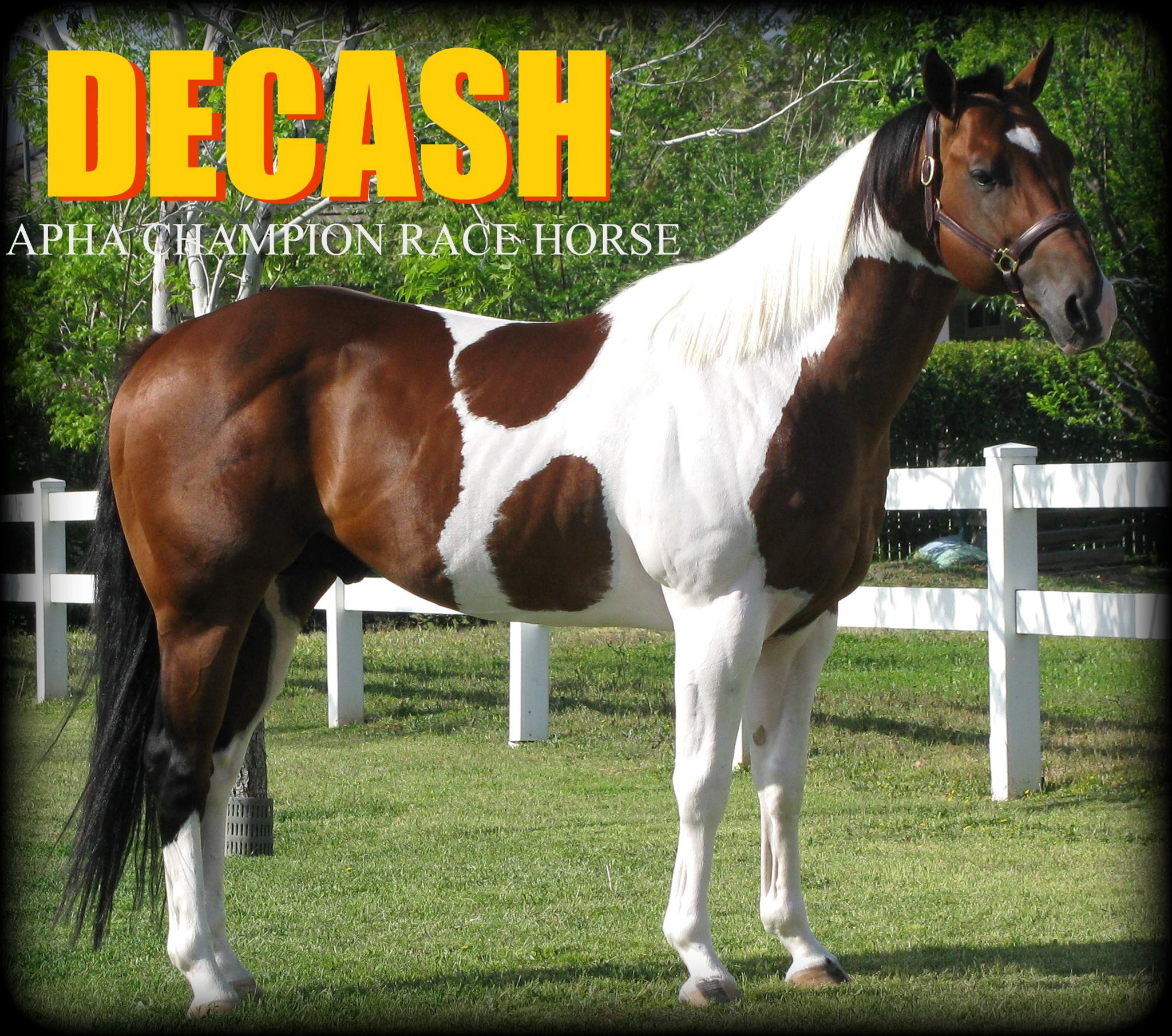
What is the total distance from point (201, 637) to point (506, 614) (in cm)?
85

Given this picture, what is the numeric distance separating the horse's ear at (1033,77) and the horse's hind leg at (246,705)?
95.6 inches

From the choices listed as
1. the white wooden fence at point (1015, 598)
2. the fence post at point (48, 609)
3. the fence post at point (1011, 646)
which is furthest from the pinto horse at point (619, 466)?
the fence post at point (48, 609)

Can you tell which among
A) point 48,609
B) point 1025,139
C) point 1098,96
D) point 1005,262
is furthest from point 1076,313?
point 48,609

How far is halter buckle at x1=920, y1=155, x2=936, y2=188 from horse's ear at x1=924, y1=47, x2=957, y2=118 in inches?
4.5

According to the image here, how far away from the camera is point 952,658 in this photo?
32.6ft

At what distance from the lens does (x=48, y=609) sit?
31.9ft

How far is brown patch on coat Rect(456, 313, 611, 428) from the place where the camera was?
3.37 metres

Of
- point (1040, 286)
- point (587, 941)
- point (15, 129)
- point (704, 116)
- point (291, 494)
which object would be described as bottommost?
point (587, 941)

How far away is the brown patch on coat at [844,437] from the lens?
3131 mm

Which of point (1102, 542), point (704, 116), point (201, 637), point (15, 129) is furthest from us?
point (704, 116)

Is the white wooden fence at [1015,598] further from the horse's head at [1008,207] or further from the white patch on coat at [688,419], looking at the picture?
the horse's head at [1008,207]

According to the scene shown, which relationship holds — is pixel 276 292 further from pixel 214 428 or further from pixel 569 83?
pixel 569 83

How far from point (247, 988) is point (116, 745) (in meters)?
0.79

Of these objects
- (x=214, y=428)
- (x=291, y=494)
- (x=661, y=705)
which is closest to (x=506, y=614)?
(x=291, y=494)
